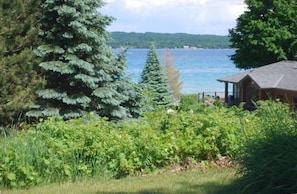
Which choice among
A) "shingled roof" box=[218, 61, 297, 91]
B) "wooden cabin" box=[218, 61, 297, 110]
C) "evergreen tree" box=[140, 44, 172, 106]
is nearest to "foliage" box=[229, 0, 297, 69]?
"wooden cabin" box=[218, 61, 297, 110]

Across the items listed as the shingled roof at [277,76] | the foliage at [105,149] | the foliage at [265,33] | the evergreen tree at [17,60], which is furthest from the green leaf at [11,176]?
the foliage at [265,33]

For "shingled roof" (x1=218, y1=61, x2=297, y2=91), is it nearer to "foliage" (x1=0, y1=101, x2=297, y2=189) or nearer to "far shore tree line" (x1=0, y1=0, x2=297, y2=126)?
"far shore tree line" (x1=0, y1=0, x2=297, y2=126)

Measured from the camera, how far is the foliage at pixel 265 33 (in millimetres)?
34594

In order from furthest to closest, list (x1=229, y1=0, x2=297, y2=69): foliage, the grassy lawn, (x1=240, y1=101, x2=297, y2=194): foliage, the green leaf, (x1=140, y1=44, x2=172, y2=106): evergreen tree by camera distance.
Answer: (x1=229, y1=0, x2=297, y2=69): foliage
(x1=140, y1=44, x2=172, y2=106): evergreen tree
the green leaf
the grassy lawn
(x1=240, y1=101, x2=297, y2=194): foliage

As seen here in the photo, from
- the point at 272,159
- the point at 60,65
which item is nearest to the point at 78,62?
the point at 60,65

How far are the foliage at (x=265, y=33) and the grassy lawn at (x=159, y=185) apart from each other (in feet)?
93.4

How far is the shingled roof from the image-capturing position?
1101 inches

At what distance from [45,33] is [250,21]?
23.9 m

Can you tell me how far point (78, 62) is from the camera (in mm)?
13281

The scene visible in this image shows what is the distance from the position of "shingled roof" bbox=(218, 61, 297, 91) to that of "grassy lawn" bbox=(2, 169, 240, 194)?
20.8 meters

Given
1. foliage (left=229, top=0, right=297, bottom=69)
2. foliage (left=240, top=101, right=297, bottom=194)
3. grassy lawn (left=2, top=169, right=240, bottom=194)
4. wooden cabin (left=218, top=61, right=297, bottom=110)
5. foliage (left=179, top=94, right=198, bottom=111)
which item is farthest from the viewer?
foliage (left=229, top=0, right=297, bottom=69)

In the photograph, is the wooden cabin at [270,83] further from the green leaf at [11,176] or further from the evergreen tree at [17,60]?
the green leaf at [11,176]

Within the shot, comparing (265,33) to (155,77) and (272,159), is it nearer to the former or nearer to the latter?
(155,77)

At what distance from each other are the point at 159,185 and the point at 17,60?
317 inches
